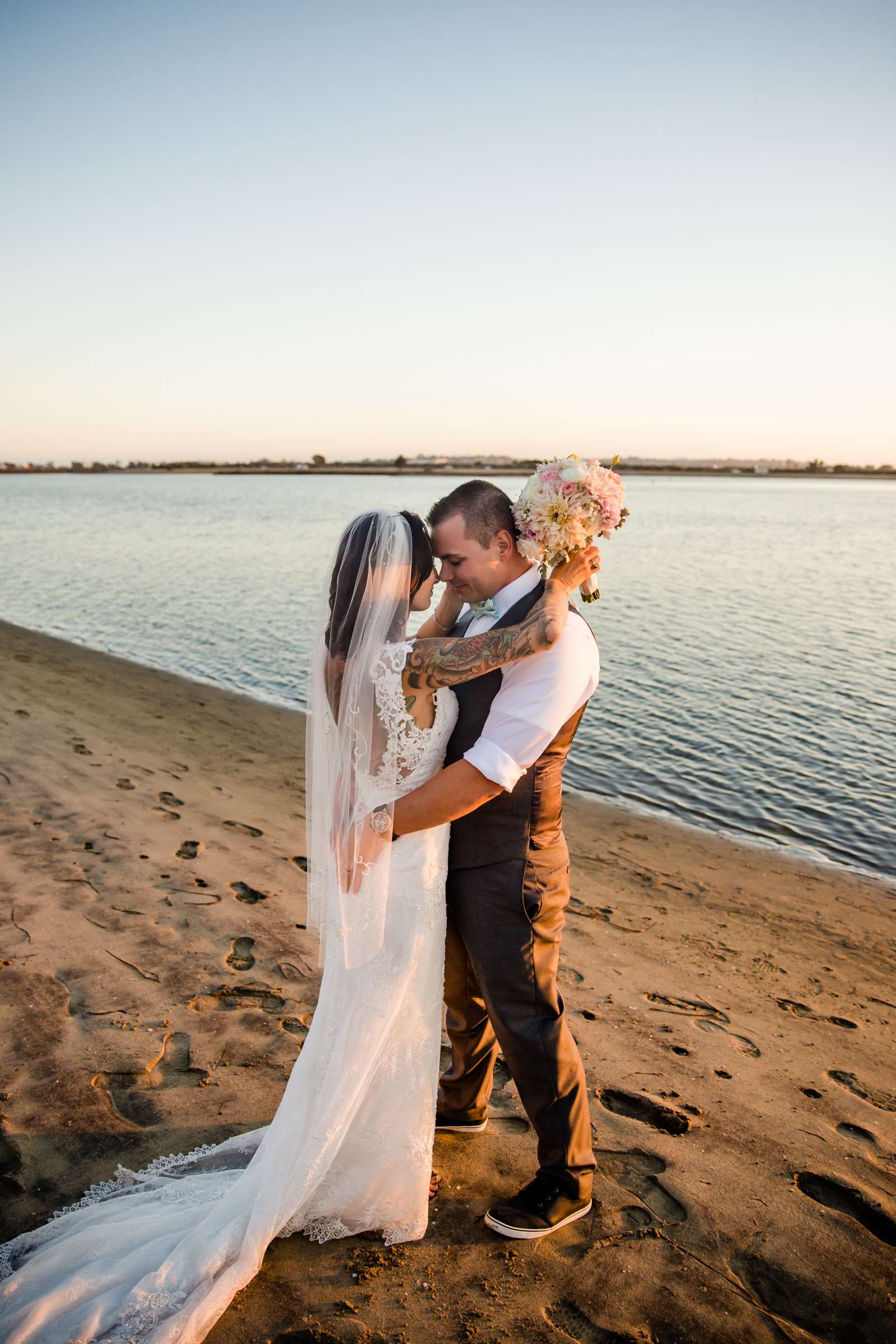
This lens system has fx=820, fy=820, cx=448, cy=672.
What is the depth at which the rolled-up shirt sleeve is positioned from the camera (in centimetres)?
265

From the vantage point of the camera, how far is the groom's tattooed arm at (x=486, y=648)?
2611mm

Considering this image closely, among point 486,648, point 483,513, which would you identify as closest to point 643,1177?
point 486,648

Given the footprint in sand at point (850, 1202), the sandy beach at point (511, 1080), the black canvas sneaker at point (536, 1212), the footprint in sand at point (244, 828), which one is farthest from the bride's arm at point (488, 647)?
the footprint in sand at point (244, 828)

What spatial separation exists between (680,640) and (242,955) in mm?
14289

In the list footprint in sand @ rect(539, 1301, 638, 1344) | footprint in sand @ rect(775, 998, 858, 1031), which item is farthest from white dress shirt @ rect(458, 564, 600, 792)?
footprint in sand @ rect(775, 998, 858, 1031)

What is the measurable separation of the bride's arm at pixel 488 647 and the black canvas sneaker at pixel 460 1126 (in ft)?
6.40

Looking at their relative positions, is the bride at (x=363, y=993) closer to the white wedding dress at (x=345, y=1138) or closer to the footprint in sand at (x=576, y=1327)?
the white wedding dress at (x=345, y=1138)

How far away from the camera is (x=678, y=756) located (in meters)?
10.8

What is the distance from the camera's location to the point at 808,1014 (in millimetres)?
4930

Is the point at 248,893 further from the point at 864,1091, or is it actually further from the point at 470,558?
the point at 864,1091

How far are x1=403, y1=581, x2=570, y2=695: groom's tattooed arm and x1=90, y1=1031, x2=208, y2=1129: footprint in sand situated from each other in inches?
85.9

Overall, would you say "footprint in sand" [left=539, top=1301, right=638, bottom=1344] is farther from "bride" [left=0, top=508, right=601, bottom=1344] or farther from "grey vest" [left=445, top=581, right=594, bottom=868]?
"grey vest" [left=445, top=581, right=594, bottom=868]

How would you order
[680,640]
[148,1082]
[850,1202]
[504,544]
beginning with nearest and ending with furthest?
[504,544]
[850,1202]
[148,1082]
[680,640]

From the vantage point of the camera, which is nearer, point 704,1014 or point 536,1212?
point 536,1212
